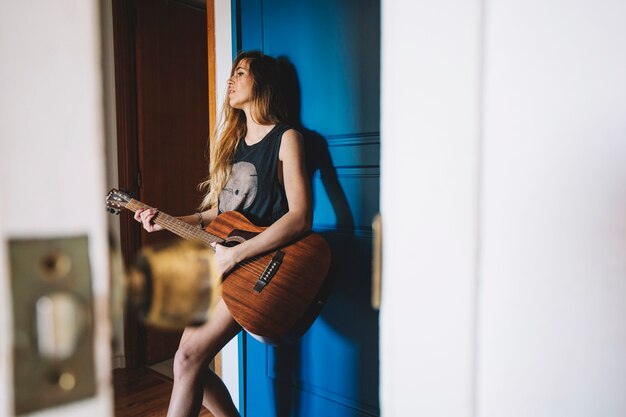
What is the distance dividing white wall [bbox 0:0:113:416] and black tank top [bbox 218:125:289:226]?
1.03 m

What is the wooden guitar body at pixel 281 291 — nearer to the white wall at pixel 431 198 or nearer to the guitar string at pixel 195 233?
the guitar string at pixel 195 233

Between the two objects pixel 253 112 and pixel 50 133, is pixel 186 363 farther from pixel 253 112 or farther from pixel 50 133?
pixel 50 133

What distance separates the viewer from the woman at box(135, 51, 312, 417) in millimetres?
1140

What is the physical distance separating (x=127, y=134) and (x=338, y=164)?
1353 millimetres

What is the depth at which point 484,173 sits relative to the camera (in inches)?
9.6

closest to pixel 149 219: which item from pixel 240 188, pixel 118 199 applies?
pixel 118 199

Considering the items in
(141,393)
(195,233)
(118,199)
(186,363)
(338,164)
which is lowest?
(141,393)

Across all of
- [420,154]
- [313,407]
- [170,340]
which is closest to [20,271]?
[420,154]

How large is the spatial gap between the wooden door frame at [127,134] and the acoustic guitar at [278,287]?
3.34 feet

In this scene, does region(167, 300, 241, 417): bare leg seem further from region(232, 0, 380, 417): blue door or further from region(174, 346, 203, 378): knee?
region(232, 0, 380, 417): blue door

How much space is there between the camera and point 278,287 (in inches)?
44.1

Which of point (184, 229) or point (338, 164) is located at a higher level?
point (338, 164)

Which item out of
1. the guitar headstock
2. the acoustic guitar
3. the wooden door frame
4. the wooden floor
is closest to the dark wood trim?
the wooden door frame

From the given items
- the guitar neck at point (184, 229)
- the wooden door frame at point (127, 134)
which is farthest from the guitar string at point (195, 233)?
the wooden door frame at point (127, 134)
